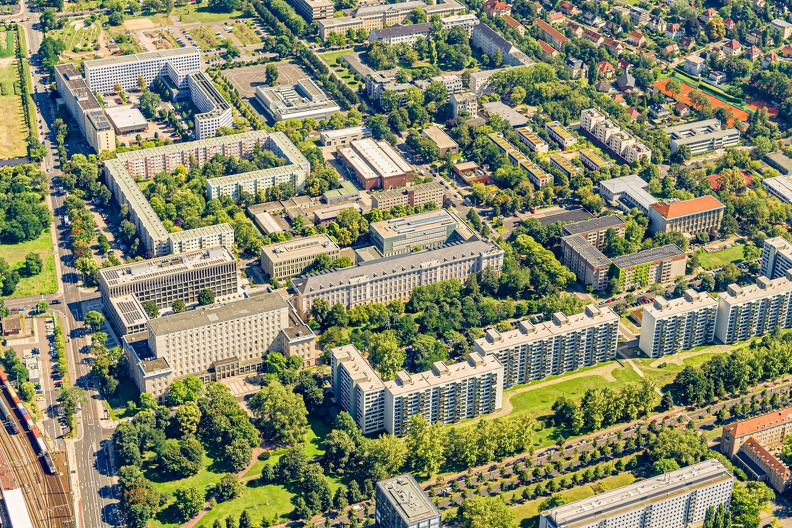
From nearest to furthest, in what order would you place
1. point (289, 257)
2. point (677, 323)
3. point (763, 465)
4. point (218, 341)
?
point (763, 465) < point (218, 341) < point (677, 323) < point (289, 257)

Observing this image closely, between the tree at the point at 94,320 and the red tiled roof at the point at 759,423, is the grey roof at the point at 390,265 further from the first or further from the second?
the red tiled roof at the point at 759,423

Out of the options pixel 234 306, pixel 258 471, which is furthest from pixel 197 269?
pixel 258 471

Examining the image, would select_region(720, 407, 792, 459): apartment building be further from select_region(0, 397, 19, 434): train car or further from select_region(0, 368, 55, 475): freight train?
select_region(0, 397, 19, 434): train car

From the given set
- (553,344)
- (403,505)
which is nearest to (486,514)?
(403,505)

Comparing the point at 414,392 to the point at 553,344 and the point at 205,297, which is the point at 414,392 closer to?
the point at 553,344

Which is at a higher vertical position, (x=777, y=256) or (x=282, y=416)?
(x=282, y=416)

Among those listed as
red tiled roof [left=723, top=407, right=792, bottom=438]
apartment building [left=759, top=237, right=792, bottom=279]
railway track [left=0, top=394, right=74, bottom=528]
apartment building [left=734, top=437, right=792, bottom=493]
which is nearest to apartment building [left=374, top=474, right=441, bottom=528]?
railway track [left=0, top=394, right=74, bottom=528]

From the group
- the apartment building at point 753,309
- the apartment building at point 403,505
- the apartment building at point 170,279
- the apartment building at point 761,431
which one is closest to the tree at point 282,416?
the apartment building at point 403,505
